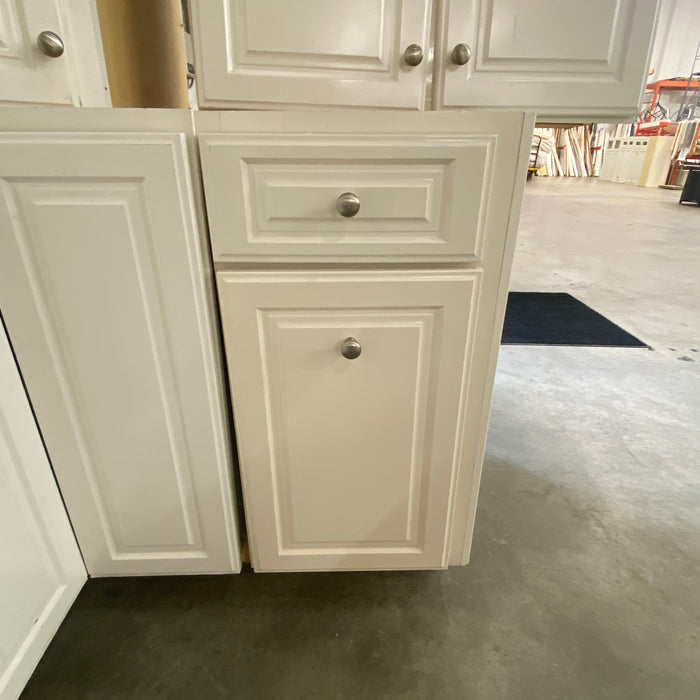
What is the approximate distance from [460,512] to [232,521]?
394 millimetres

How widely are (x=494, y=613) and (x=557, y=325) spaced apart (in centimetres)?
163

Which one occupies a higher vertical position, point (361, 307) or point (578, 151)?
point (361, 307)

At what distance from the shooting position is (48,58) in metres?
0.61

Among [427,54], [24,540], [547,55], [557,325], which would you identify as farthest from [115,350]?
[557,325]

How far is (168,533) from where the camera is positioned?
0.77 metres

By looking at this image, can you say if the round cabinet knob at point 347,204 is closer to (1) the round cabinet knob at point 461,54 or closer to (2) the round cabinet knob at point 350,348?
(2) the round cabinet knob at point 350,348

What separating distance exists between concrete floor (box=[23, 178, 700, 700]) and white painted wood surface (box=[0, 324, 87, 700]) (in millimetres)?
82

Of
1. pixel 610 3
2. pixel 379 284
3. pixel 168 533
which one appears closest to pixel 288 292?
pixel 379 284

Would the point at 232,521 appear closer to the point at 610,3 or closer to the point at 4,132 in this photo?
the point at 4,132

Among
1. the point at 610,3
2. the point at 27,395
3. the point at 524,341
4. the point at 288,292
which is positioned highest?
the point at 610,3

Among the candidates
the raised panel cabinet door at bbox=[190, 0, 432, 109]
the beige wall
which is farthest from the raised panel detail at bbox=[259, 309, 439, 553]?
the beige wall

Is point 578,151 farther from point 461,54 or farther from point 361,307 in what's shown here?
point 361,307

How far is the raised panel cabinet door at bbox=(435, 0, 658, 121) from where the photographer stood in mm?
691

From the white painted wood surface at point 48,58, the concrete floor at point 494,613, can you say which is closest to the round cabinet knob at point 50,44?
the white painted wood surface at point 48,58
